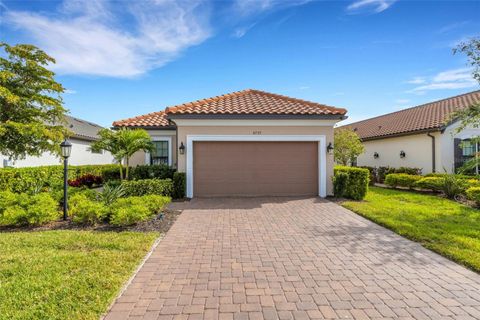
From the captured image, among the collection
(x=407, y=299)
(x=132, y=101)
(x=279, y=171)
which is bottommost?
(x=407, y=299)

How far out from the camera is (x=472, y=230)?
6.41 meters

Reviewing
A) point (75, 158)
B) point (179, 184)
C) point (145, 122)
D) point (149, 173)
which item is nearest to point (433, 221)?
point (179, 184)

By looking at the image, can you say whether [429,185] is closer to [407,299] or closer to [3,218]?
[407,299]

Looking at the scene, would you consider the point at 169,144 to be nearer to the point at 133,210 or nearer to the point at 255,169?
the point at 255,169

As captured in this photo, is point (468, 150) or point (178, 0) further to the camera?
point (468, 150)

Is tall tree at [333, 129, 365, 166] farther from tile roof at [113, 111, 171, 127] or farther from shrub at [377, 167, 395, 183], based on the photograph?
tile roof at [113, 111, 171, 127]

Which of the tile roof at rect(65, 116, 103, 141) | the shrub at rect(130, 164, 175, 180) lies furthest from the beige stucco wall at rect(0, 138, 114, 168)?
the shrub at rect(130, 164, 175, 180)

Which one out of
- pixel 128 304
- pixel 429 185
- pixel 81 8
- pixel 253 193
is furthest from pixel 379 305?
pixel 429 185

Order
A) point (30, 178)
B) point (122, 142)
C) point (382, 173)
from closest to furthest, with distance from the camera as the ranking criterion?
point (122, 142), point (30, 178), point (382, 173)

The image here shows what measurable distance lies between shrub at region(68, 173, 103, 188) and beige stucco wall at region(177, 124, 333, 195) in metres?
7.61

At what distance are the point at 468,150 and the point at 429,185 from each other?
450cm

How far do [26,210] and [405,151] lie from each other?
62.9ft

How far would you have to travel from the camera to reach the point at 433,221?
23.9ft

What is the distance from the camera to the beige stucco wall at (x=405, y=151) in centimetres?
1481
